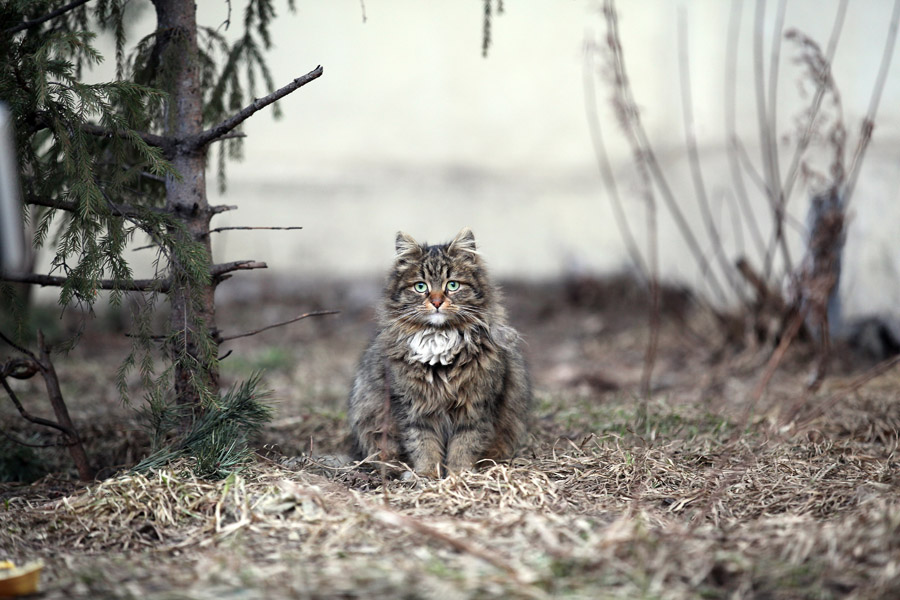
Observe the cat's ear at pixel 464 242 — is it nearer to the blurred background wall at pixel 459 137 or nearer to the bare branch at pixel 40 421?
→ the bare branch at pixel 40 421

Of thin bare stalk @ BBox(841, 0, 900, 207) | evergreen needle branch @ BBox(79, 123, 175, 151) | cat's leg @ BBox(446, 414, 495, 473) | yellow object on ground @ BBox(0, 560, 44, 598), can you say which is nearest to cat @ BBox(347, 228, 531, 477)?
cat's leg @ BBox(446, 414, 495, 473)

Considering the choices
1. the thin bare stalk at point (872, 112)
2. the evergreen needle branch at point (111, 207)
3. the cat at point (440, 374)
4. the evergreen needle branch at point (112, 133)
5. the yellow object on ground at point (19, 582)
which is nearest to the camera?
the yellow object on ground at point (19, 582)

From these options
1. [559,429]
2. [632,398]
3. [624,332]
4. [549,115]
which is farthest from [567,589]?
[549,115]

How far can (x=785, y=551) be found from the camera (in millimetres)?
2006

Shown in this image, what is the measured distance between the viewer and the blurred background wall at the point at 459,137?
796 cm

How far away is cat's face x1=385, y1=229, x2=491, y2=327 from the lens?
126 inches

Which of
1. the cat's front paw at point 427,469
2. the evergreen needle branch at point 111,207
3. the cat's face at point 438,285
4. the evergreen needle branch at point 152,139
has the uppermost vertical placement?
the evergreen needle branch at point 152,139

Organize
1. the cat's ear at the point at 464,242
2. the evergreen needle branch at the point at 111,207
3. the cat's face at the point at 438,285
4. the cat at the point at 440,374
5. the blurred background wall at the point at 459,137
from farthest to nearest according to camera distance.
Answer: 1. the blurred background wall at the point at 459,137
2. the cat's ear at the point at 464,242
3. the cat's face at the point at 438,285
4. the cat at the point at 440,374
5. the evergreen needle branch at the point at 111,207

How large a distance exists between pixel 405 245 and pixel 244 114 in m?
0.97

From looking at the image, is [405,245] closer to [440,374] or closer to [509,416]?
[440,374]

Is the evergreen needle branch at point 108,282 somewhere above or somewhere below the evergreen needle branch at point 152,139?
below

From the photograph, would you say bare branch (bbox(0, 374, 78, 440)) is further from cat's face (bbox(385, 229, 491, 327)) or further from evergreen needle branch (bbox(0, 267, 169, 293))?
cat's face (bbox(385, 229, 491, 327))

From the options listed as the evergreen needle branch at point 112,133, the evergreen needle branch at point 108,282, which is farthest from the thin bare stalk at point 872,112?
the evergreen needle branch at point 108,282

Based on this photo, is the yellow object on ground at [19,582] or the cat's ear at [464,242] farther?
the cat's ear at [464,242]
